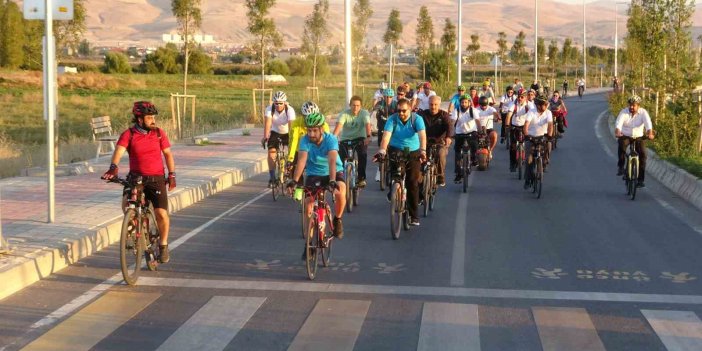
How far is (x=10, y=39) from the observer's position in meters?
97.9

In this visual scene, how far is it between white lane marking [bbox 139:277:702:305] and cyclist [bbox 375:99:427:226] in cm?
393

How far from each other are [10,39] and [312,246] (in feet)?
309

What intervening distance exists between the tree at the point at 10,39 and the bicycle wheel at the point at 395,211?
89.6 meters

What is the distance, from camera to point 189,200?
16656 millimetres

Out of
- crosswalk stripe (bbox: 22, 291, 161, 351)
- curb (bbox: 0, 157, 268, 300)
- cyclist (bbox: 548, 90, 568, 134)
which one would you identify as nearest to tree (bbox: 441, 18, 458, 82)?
cyclist (bbox: 548, 90, 568, 134)

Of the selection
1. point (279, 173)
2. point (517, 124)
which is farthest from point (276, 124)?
point (517, 124)

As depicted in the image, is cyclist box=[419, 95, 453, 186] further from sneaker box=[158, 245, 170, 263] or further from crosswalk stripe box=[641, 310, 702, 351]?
crosswalk stripe box=[641, 310, 702, 351]

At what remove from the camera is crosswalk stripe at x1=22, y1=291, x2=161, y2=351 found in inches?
301

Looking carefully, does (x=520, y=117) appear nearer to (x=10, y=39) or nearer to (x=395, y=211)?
(x=395, y=211)

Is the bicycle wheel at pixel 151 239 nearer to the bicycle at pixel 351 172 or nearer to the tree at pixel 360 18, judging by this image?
the bicycle at pixel 351 172

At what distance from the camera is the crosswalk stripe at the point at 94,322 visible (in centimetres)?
765

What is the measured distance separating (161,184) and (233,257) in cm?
136

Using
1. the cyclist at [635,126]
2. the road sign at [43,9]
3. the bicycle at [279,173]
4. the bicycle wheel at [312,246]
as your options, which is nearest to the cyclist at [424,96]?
the cyclist at [635,126]

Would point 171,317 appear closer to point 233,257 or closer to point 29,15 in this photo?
point 233,257
